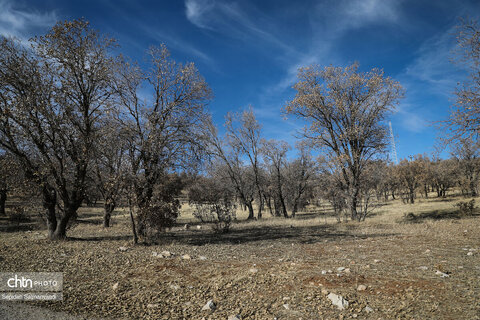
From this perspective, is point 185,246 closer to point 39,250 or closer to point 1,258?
point 39,250

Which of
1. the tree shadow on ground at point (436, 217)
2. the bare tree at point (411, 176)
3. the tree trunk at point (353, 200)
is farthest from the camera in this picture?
the bare tree at point (411, 176)

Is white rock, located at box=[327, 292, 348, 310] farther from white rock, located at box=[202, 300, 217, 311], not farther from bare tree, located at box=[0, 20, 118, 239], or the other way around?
bare tree, located at box=[0, 20, 118, 239]

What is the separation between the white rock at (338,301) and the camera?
427cm

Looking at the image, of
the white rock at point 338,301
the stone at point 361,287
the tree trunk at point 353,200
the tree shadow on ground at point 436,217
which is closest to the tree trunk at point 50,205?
the white rock at point 338,301

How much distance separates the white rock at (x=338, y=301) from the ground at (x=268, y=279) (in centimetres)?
9

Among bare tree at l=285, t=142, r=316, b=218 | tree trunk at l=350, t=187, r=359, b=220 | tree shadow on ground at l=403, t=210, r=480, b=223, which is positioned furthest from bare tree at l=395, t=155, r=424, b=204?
tree trunk at l=350, t=187, r=359, b=220

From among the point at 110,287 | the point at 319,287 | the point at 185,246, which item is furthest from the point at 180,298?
the point at 185,246

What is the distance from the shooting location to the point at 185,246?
10.5 metres

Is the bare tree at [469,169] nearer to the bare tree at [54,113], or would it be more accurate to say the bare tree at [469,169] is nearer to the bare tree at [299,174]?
the bare tree at [299,174]

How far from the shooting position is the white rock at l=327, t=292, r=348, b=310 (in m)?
4.27

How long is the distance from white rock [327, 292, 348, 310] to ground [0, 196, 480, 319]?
9cm

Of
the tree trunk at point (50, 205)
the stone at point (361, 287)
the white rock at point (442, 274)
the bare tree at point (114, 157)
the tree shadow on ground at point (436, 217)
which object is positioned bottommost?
the tree shadow on ground at point (436, 217)

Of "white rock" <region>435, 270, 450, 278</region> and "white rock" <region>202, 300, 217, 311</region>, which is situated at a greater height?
"white rock" <region>202, 300, 217, 311</region>

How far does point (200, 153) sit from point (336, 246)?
7907 mm
